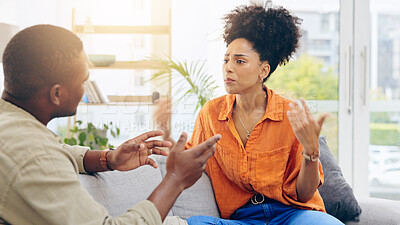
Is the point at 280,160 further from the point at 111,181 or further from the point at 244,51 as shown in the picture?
the point at 111,181

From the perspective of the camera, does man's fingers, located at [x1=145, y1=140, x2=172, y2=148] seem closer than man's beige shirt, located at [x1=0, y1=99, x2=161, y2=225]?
No

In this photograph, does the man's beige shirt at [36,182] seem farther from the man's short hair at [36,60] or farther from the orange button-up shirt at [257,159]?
the orange button-up shirt at [257,159]

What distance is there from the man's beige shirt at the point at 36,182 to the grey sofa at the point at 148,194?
0.56m

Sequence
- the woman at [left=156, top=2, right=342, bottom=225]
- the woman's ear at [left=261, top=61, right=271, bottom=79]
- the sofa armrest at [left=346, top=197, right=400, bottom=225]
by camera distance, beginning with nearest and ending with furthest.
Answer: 1. the woman at [left=156, top=2, right=342, bottom=225]
2. the woman's ear at [left=261, top=61, right=271, bottom=79]
3. the sofa armrest at [left=346, top=197, right=400, bottom=225]

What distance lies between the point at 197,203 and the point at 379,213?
0.82 metres

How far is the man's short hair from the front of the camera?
3.01ft

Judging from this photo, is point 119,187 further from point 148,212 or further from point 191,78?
point 191,78

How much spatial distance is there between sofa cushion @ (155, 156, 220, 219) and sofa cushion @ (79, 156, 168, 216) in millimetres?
142

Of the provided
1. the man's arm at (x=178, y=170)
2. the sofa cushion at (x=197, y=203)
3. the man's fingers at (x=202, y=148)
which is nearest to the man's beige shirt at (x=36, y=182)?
the man's arm at (x=178, y=170)

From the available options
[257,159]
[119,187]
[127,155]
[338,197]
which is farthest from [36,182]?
[338,197]

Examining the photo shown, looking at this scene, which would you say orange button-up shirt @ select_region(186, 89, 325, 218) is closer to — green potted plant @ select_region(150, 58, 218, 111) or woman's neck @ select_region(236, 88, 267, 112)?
woman's neck @ select_region(236, 88, 267, 112)

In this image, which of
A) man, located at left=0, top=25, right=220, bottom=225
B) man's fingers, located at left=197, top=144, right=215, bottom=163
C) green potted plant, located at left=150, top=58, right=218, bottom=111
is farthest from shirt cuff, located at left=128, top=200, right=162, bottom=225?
green potted plant, located at left=150, top=58, right=218, bottom=111

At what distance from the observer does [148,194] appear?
166 cm

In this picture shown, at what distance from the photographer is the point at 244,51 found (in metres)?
1.67
